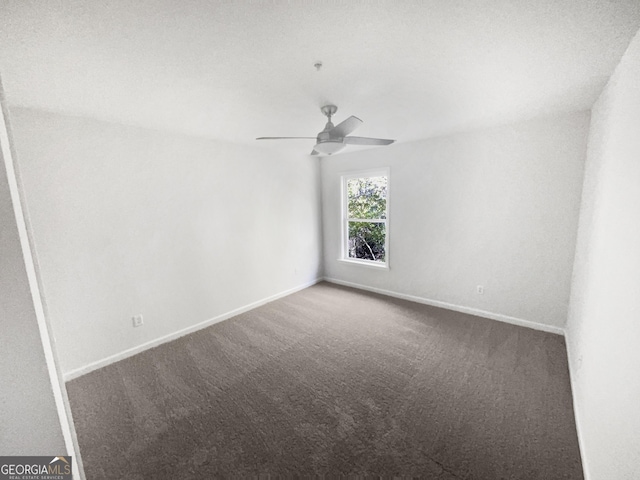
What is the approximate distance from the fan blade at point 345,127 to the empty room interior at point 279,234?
2 cm

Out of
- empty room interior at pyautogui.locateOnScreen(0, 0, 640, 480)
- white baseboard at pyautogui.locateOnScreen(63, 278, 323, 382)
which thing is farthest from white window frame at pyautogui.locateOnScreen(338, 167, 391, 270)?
white baseboard at pyautogui.locateOnScreen(63, 278, 323, 382)

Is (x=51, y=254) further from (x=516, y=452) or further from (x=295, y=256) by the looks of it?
(x=516, y=452)

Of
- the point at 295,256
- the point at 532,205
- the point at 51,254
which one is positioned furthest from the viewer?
the point at 295,256

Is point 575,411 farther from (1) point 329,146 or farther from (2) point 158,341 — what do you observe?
(2) point 158,341

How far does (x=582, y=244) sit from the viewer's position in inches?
91.4

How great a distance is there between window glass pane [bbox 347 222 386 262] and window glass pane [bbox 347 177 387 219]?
0.59 ft

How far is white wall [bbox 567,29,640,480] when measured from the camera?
1.05m

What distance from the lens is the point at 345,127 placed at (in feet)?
6.81

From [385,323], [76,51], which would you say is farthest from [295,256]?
[76,51]

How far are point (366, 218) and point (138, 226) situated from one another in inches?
127

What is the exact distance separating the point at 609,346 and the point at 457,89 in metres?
1.89

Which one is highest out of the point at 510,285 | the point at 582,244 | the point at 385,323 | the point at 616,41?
→ the point at 616,41

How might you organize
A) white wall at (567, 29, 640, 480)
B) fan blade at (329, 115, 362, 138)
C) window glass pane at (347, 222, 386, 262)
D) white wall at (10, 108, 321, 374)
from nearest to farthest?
white wall at (567, 29, 640, 480)
fan blade at (329, 115, 362, 138)
white wall at (10, 108, 321, 374)
window glass pane at (347, 222, 386, 262)

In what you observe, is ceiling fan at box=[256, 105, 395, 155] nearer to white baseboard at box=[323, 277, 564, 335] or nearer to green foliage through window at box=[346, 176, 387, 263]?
green foliage through window at box=[346, 176, 387, 263]
